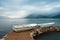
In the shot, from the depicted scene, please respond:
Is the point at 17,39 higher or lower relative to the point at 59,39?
higher

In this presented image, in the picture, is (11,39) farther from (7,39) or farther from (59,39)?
(59,39)

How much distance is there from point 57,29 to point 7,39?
21778mm

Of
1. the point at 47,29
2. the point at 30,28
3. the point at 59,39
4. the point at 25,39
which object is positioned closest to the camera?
the point at 25,39

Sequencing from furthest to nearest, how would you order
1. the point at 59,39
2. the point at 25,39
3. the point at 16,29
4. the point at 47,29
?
1. the point at 47,29
2. the point at 16,29
3. the point at 59,39
4. the point at 25,39

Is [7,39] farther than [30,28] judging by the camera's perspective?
No

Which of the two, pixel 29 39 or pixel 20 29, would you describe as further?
pixel 20 29

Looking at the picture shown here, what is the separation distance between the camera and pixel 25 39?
19.8 m

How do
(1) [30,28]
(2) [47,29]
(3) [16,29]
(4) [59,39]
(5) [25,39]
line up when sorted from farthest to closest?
(2) [47,29], (1) [30,28], (3) [16,29], (4) [59,39], (5) [25,39]

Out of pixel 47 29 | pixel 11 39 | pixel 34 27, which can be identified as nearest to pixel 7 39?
pixel 11 39

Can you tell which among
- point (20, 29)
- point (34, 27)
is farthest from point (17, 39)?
point (34, 27)

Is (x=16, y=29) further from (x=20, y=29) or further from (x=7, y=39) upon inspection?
(x=7, y=39)

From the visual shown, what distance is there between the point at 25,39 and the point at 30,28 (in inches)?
468

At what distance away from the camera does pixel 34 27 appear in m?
33.6

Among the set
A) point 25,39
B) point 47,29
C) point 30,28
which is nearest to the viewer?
point 25,39
